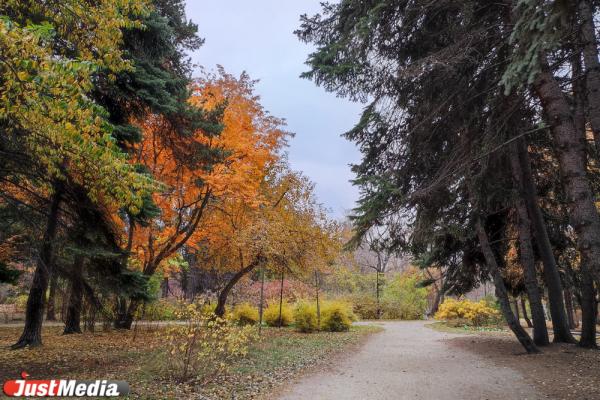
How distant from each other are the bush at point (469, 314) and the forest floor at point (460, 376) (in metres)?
10.7

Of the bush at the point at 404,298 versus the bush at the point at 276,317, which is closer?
the bush at the point at 276,317

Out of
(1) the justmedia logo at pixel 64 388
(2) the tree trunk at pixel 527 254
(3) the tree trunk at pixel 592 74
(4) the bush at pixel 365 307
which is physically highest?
(3) the tree trunk at pixel 592 74

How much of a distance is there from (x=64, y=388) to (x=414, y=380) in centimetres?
563

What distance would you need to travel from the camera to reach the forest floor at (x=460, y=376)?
221 inches

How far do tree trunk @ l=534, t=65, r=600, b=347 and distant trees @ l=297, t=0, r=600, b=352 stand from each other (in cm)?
1

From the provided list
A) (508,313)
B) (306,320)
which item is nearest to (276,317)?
(306,320)

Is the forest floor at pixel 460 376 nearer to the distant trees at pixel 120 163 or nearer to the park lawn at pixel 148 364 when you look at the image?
the park lawn at pixel 148 364

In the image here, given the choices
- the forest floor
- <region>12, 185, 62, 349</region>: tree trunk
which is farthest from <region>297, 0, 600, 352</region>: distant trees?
<region>12, 185, 62, 349</region>: tree trunk

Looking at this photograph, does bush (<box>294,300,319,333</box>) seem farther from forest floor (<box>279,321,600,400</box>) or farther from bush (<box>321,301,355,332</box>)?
forest floor (<box>279,321,600,400</box>)

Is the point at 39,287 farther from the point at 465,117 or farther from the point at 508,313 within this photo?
the point at 508,313

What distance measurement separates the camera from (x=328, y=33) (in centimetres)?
843

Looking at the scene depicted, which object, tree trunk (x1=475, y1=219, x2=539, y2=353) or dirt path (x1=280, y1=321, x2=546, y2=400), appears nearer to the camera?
Result: dirt path (x1=280, y1=321, x2=546, y2=400)

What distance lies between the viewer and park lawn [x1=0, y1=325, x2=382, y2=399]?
5789mm

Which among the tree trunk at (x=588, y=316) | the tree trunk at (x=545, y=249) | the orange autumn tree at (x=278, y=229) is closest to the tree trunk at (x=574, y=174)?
the tree trunk at (x=545, y=249)
